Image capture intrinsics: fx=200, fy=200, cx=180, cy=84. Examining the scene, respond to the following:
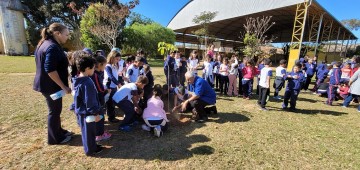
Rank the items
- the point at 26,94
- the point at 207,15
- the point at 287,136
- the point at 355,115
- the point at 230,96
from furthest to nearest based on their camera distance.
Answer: the point at 207,15 < the point at 230,96 < the point at 26,94 < the point at 355,115 < the point at 287,136

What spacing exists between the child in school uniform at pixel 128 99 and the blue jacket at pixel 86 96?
1.07 metres

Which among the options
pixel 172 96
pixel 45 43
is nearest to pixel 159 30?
pixel 172 96

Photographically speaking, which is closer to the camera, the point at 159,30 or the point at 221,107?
the point at 221,107

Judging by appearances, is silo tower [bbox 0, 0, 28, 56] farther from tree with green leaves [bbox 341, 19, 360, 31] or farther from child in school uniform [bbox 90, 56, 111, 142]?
tree with green leaves [bbox 341, 19, 360, 31]

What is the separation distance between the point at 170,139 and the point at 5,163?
97.9 inches

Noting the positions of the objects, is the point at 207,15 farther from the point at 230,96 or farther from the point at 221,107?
the point at 221,107

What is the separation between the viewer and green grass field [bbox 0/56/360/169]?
9.75 ft

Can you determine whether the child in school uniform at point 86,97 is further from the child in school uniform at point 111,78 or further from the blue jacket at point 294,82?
the blue jacket at point 294,82

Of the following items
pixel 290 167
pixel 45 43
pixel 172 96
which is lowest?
pixel 290 167

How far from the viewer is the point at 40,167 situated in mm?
2791

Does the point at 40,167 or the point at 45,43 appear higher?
the point at 45,43

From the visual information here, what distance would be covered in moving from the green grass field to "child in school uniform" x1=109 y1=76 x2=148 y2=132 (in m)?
0.27

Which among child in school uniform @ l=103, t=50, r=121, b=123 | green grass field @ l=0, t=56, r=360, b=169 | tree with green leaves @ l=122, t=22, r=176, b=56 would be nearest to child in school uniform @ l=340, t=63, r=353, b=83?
green grass field @ l=0, t=56, r=360, b=169

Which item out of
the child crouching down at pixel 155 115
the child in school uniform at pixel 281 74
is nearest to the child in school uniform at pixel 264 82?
the child in school uniform at pixel 281 74
